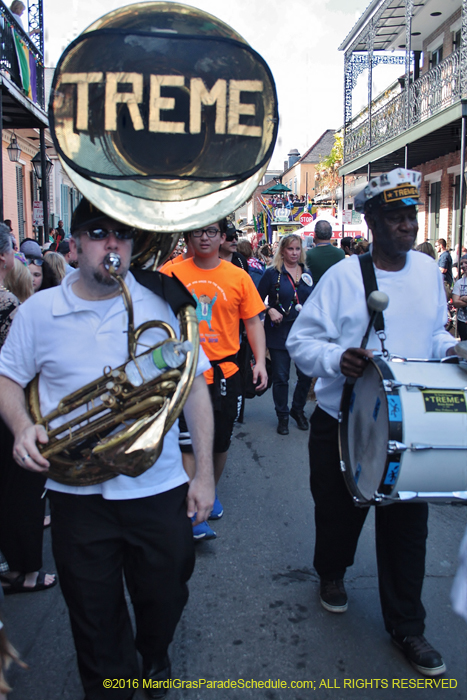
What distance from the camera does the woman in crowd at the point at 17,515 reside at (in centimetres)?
317

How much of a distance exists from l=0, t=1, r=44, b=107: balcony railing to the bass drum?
8.63 m

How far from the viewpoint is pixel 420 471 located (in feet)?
7.27

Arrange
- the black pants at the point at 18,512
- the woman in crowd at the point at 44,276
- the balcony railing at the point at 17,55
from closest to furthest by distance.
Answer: the black pants at the point at 18,512 → the woman in crowd at the point at 44,276 → the balcony railing at the point at 17,55

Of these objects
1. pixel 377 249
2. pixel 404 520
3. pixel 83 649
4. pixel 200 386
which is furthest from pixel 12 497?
pixel 377 249

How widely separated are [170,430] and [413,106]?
14.5m

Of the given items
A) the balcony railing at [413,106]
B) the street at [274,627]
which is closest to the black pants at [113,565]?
the street at [274,627]

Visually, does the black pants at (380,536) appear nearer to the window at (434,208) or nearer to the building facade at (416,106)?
the building facade at (416,106)

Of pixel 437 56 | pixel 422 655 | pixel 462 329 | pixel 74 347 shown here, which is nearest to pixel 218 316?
pixel 74 347

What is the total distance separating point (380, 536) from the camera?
2.76 meters

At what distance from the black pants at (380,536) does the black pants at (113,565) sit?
2.97 ft

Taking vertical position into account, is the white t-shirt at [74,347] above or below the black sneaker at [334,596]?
above

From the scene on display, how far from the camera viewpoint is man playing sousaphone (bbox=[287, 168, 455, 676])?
8.50ft

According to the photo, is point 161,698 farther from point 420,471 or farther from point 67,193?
point 67,193

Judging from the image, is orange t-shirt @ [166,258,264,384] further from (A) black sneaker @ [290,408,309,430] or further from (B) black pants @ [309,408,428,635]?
(A) black sneaker @ [290,408,309,430]
